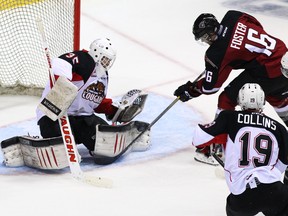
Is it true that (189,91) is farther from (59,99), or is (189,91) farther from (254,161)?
(254,161)

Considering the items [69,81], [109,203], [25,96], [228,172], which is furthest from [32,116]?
[228,172]

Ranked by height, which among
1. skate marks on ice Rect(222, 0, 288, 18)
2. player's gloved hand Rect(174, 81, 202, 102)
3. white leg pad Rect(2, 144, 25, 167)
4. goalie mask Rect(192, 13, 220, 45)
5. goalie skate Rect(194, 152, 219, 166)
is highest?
goalie mask Rect(192, 13, 220, 45)

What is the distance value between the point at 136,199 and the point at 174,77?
206 cm

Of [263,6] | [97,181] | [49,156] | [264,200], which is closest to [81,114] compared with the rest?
[49,156]

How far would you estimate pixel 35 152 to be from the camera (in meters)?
3.98

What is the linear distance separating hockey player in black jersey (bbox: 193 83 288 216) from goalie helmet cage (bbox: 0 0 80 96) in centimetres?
199

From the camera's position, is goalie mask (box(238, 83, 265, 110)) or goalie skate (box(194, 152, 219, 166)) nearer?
goalie mask (box(238, 83, 265, 110))

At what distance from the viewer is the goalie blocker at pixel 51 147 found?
395cm

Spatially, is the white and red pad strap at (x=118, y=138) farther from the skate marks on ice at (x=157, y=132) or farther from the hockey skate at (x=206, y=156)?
the hockey skate at (x=206, y=156)

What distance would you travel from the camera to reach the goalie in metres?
3.82

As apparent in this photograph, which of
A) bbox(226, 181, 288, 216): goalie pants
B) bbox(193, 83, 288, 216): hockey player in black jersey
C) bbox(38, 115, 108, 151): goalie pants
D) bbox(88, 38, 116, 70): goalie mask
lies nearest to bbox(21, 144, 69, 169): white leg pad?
bbox(38, 115, 108, 151): goalie pants

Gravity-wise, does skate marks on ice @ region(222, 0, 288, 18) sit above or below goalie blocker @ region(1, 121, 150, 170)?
below

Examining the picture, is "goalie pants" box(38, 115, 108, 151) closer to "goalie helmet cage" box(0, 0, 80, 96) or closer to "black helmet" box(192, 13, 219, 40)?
"black helmet" box(192, 13, 219, 40)

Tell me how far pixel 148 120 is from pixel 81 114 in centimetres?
70
